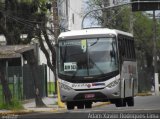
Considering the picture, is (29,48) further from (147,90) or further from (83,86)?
(147,90)

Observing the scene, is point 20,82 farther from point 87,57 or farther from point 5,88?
point 87,57

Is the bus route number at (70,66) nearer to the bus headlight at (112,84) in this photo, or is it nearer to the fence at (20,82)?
the bus headlight at (112,84)

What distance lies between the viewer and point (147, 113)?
1219 centimetres

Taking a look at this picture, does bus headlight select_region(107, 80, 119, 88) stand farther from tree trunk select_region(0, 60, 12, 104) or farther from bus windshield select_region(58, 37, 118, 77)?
tree trunk select_region(0, 60, 12, 104)

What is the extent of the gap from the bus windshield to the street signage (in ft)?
59.8

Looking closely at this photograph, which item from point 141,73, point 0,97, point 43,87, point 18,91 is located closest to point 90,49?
point 0,97

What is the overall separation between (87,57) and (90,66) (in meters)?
0.43

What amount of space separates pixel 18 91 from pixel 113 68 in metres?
13.8

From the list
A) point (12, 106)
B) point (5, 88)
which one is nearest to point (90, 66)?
point (5, 88)

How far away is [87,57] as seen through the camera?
1087 inches

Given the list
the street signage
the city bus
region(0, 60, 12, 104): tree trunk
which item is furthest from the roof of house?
the street signage

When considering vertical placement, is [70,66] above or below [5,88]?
above

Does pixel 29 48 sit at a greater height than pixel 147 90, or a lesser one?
greater

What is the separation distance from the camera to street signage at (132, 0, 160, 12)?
45906 millimetres
